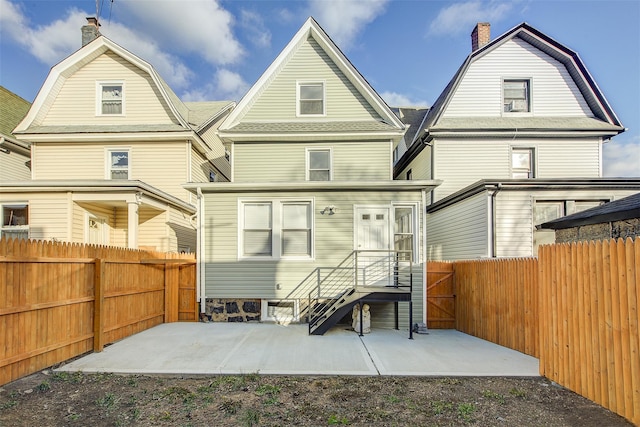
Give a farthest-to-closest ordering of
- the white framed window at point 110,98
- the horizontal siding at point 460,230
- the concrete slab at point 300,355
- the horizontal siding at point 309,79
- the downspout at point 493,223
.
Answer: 1. the white framed window at point 110,98
2. the horizontal siding at point 309,79
3. the horizontal siding at point 460,230
4. the downspout at point 493,223
5. the concrete slab at point 300,355

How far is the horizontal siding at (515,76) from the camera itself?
12.3 metres

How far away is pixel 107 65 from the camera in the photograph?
12.8 m

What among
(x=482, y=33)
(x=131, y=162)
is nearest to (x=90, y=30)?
(x=131, y=162)

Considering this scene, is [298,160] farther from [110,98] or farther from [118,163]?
[110,98]

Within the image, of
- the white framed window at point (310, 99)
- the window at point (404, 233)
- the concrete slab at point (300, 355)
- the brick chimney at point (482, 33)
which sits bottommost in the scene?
the concrete slab at point (300, 355)

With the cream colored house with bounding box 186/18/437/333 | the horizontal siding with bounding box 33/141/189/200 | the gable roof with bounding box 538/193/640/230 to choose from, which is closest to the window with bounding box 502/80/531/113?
the gable roof with bounding box 538/193/640/230

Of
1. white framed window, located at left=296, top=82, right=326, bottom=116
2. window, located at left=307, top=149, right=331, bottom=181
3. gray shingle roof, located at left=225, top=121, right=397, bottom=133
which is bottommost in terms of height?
window, located at left=307, top=149, right=331, bottom=181

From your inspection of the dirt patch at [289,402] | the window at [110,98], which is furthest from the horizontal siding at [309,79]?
the dirt patch at [289,402]

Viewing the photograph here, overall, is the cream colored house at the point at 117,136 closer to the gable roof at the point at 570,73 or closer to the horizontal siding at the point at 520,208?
the gable roof at the point at 570,73

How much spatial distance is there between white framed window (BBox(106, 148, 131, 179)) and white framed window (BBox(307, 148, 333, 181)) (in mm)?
7041

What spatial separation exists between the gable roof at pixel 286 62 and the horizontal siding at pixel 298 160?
1.88 ft

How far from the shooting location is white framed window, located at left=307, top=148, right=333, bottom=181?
35.7 ft

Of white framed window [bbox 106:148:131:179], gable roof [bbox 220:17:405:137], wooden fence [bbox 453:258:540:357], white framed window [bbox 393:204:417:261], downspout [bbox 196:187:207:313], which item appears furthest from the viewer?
white framed window [bbox 106:148:131:179]

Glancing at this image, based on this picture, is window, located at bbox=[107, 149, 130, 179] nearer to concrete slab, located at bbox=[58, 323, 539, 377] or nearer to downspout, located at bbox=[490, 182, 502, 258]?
concrete slab, located at bbox=[58, 323, 539, 377]
